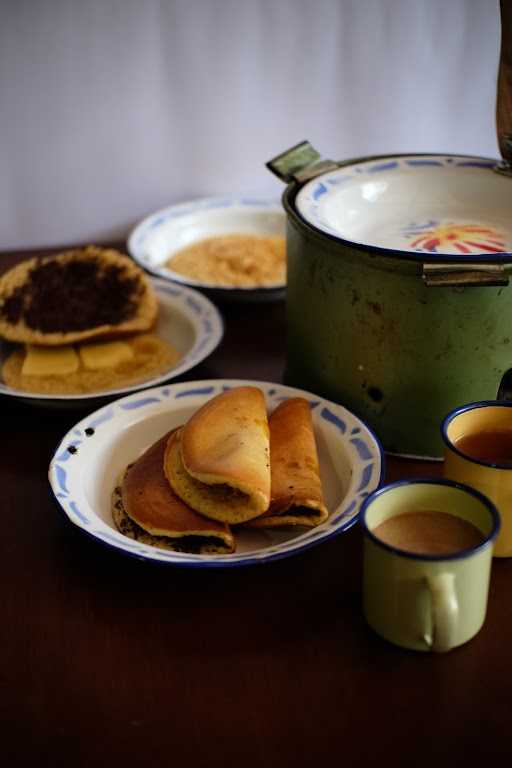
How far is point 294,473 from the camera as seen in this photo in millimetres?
685

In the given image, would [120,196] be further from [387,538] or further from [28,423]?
[387,538]

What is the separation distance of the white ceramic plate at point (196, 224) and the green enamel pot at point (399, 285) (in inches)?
13.9

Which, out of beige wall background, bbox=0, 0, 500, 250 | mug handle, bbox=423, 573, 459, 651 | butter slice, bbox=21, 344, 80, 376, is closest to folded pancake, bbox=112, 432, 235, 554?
mug handle, bbox=423, 573, 459, 651

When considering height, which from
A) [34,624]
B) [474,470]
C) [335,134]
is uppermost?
[335,134]

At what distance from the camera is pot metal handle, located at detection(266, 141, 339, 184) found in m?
0.84

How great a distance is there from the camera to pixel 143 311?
3.19ft

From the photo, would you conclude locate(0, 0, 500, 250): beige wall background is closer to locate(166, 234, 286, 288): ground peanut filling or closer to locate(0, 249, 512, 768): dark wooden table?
locate(166, 234, 286, 288): ground peanut filling

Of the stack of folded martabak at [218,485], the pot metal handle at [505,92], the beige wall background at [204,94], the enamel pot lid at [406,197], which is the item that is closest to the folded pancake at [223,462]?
the stack of folded martabak at [218,485]

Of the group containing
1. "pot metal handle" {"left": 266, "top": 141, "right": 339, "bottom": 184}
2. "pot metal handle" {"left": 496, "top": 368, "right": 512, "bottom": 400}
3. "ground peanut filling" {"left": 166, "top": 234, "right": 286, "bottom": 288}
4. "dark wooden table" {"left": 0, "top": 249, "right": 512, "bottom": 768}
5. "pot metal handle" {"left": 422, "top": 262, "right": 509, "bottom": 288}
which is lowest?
"dark wooden table" {"left": 0, "top": 249, "right": 512, "bottom": 768}

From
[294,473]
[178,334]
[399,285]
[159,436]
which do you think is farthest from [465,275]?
[178,334]

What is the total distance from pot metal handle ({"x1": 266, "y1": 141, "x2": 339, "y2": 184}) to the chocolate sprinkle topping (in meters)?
→ 0.24

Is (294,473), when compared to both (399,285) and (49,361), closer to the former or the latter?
(399,285)

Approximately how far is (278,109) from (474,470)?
785mm

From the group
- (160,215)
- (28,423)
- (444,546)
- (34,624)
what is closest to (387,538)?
(444,546)
